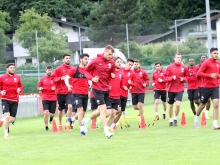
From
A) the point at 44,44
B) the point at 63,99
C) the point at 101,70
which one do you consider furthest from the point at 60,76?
the point at 44,44

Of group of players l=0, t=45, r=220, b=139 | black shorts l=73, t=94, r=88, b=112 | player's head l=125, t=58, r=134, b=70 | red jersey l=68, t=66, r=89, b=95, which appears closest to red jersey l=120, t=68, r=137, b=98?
group of players l=0, t=45, r=220, b=139

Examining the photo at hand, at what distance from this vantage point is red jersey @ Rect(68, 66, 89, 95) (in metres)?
17.7

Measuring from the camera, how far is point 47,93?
2194 cm

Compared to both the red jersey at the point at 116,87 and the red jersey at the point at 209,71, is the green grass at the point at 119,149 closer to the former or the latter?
the red jersey at the point at 209,71

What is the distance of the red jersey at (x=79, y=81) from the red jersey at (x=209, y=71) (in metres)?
3.28

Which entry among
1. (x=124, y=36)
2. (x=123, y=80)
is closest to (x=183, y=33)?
(x=124, y=36)

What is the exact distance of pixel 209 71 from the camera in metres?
17.4

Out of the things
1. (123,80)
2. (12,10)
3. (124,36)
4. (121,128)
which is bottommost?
(121,128)

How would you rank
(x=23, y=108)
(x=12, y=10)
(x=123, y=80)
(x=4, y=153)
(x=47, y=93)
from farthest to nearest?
1. (x=12, y=10)
2. (x=23, y=108)
3. (x=47, y=93)
4. (x=123, y=80)
5. (x=4, y=153)

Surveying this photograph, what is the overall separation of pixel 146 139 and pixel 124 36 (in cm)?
2277

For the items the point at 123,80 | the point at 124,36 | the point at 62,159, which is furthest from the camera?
the point at 124,36

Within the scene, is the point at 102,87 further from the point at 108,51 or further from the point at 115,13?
the point at 115,13

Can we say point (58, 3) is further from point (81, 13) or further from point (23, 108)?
point (23, 108)

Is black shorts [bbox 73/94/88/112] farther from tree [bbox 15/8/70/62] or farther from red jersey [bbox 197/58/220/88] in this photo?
tree [bbox 15/8/70/62]
